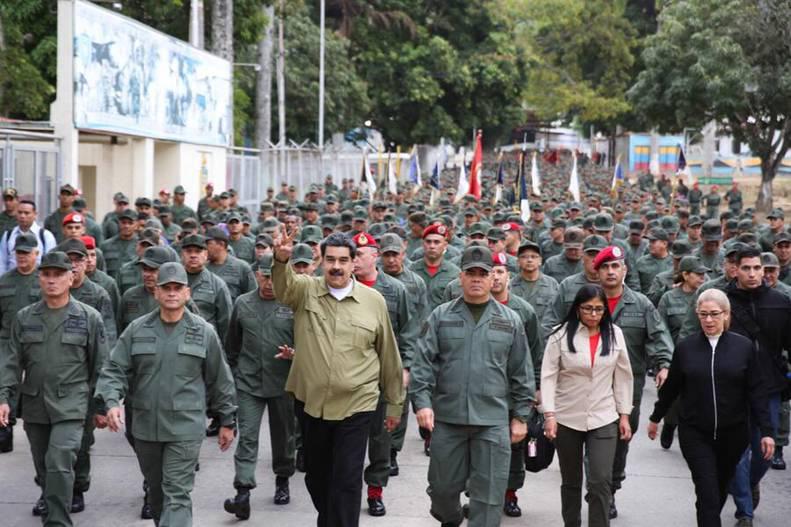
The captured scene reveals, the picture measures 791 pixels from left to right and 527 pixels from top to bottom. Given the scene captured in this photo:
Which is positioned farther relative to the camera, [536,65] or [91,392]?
[536,65]

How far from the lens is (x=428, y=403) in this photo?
7391 mm

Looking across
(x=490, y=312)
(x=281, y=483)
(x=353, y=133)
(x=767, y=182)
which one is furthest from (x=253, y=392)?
(x=353, y=133)

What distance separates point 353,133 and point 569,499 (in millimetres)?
58883

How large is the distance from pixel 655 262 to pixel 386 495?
610cm

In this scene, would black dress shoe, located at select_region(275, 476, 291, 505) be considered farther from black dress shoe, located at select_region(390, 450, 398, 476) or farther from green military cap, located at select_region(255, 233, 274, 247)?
green military cap, located at select_region(255, 233, 274, 247)

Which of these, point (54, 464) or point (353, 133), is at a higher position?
point (353, 133)

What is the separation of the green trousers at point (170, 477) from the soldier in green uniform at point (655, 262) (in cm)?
811

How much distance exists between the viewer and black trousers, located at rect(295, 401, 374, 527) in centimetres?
736

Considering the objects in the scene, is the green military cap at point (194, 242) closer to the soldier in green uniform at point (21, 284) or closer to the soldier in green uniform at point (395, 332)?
the soldier in green uniform at point (21, 284)

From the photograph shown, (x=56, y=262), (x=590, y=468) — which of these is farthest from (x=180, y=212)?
(x=590, y=468)

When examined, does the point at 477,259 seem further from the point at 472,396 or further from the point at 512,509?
the point at 512,509

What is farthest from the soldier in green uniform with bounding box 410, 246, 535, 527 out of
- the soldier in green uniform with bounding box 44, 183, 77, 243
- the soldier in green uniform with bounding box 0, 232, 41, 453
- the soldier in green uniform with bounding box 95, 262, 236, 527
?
the soldier in green uniform with bounding box 44, 183, 77, 243

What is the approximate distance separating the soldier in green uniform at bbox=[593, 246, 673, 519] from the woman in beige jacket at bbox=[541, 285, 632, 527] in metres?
1.05

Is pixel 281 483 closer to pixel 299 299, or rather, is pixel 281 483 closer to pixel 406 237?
pixel 299 299
